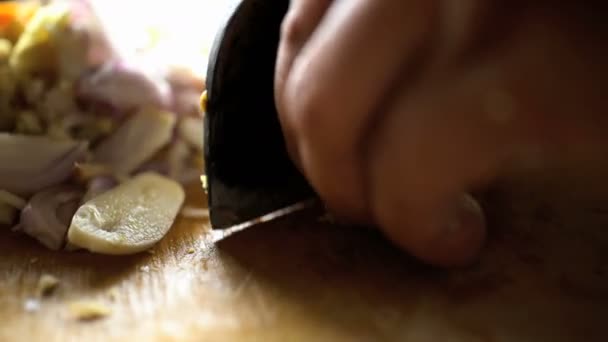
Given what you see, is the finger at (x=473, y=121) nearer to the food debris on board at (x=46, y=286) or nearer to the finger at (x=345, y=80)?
the finger at (x=345, y=80)

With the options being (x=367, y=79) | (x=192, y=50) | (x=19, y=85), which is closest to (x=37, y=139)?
(x=19, y=85)

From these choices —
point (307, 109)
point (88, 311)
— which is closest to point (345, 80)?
point (307, 109)

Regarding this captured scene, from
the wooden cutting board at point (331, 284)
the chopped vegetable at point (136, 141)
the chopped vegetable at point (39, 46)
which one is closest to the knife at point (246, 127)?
the wooden cutting board at point (331, 284)

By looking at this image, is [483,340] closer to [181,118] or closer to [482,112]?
[482,112]

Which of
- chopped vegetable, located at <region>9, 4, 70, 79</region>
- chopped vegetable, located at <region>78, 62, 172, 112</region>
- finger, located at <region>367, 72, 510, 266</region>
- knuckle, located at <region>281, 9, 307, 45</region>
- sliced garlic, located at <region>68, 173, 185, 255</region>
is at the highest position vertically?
knuckle, located at <region>281, 9, 307, 45</region>

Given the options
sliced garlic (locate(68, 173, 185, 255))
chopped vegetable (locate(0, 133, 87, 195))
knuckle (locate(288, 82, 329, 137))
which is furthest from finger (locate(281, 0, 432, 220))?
chopped vegetable (locate(0, 133, 87, 195))

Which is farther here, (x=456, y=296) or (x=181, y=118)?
(x=181, y=118)

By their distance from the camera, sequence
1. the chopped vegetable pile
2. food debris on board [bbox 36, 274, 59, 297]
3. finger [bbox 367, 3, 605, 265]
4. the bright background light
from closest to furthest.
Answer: finger [bbox 367, 3, 605, 265] < food debris on board [bbox 36, 274, 59, 297] < the chopped vegetable pile < the bright background light

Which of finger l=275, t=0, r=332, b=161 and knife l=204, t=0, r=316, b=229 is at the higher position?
finger l=275, t=0, r=332, b=161

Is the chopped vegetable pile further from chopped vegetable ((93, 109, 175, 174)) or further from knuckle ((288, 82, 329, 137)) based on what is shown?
knuckle ((288, 82, 329, 137))
